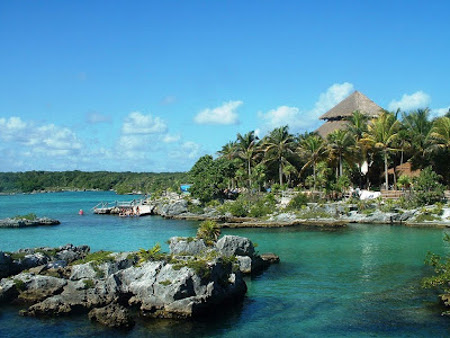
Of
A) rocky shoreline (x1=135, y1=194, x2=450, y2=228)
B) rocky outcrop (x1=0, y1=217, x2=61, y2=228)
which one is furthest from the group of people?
rocky shoreline (x1=135, y1=194, x2=450, y2=228)

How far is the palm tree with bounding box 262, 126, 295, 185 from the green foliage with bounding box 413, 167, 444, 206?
18.0 metres

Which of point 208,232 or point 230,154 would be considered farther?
point 230,154

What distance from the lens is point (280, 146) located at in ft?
192

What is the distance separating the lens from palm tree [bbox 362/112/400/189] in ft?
162

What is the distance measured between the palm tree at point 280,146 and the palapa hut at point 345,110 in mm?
5926

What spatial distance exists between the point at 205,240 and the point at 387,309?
10.6 metres

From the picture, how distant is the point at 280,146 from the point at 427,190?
1935cm

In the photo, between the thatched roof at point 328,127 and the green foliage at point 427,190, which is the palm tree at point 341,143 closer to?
the green foliage at point 427,190

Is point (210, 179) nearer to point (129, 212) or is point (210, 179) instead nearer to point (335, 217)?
point (129, 212)

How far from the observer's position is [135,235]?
42438 mm

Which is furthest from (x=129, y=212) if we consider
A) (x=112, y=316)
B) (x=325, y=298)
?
(x=112, y=316)

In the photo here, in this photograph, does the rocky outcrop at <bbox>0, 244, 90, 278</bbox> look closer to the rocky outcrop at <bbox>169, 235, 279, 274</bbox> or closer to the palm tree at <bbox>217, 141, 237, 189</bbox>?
the rocky outcrop at <bbox>169, 235, 279, 274</bbox>

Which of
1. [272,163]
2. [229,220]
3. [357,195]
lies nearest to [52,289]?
[229,220]

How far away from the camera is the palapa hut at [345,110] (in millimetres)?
62116
